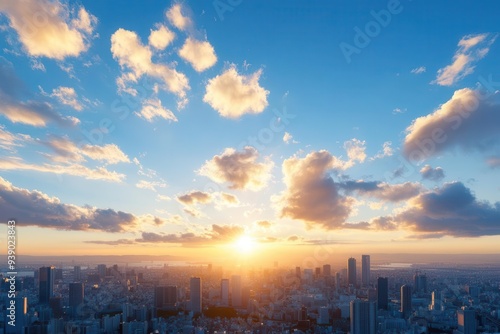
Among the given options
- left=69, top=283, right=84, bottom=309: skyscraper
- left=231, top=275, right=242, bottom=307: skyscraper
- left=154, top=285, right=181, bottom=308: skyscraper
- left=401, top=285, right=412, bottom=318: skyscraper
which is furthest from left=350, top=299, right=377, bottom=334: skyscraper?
left=69, top=283, right=84, bottom=309: skyscraper

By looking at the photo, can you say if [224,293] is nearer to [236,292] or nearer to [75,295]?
[236,292]

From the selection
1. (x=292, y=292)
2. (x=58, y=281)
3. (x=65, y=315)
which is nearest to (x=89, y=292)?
(x=58, y=281)

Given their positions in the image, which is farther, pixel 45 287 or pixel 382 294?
pixel 382 294

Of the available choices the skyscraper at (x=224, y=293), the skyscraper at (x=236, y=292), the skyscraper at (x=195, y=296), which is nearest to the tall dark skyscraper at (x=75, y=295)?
the skyscraper at (x=195, y=296)

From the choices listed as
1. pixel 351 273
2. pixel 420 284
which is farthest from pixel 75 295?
pixel 420 284

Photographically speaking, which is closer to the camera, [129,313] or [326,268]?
[129,313]

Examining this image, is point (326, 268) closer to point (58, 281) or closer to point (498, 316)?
point (498, 316)

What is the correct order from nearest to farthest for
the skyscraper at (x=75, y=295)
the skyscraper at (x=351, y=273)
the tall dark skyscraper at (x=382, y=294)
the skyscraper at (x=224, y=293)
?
the skyscraper at (x=75, y=295)
the tall dark skyscraper at (x=382, y=294)
the skyscraper at (x=224, y=293)
the skyscraper at (x=351, y=273)

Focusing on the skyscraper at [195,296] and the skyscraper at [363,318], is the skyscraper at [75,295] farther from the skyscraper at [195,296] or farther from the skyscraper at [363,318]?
the skyscraper at [363,318]

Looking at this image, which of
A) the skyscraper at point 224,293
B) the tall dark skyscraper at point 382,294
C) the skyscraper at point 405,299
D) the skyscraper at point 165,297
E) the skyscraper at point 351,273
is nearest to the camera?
the skyscraper at point 405,299
